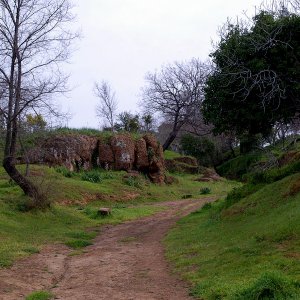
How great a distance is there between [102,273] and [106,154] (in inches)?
853

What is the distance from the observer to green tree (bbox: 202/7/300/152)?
46.9 feet

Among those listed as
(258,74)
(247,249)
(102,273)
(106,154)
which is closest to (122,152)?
(106,154)

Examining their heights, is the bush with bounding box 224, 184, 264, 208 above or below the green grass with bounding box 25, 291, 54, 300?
above

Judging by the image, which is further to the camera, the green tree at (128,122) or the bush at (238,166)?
the green tree at (128,122)

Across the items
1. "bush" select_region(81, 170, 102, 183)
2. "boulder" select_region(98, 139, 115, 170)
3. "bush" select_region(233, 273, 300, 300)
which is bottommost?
"bush" select_region(233, 273, 300, 300)

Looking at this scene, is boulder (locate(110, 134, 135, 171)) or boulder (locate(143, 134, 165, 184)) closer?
boulder (locate(110, 134, 135, 171))

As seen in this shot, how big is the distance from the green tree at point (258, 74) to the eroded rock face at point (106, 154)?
13768 millimetres

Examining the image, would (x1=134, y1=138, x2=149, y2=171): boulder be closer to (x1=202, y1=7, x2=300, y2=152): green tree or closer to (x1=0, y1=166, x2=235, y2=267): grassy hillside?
(x1=0, y1=166, x2=235, y2=267): grassy hillside

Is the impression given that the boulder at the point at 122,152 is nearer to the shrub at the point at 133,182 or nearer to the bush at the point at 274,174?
the shrub at the point at 133,182

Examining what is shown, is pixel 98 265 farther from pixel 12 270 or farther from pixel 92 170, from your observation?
pixel 92 170

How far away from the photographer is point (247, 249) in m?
9.38

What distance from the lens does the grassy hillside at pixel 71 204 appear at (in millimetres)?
13719

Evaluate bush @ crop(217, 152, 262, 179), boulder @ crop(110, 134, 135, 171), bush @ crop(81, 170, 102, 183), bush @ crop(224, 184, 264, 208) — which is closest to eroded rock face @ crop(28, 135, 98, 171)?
boulder @ crop(110, 134, 135, 171)

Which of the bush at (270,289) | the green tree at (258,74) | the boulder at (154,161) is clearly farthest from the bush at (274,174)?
the boulder at (154,161)
